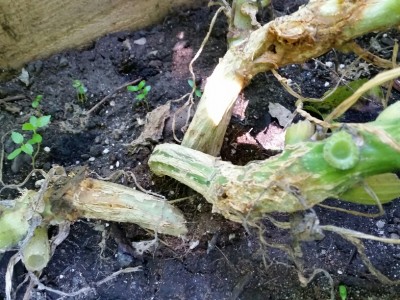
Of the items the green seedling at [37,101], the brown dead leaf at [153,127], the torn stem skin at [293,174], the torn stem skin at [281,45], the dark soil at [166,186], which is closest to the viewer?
the torn stem skin at [293,174]

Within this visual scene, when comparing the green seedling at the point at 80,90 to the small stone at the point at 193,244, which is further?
the green seedling at the point at 80,90

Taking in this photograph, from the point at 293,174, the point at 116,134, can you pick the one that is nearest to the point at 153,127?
the point at 116,134

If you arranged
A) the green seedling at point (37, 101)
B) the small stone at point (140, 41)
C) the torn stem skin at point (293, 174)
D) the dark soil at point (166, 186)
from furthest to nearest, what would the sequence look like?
the small stone at point (140, 41), the green seedling at point (37, 101), the dark soil at point (166, 186), the torn stem skin at point (293, 174)

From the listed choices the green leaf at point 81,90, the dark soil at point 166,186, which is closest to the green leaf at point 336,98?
the dark soil at point 166,186

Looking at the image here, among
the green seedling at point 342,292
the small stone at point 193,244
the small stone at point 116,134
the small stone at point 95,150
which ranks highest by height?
the small stone at point 116,134

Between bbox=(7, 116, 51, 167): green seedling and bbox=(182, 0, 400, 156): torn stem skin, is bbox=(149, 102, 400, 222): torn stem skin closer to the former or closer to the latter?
bbox=(182, 0, 400, 156): torn stem skin

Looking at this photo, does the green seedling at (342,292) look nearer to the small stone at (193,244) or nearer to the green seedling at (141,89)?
the small stone at (193,244)

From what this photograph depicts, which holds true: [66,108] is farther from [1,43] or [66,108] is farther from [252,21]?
[252,21]
